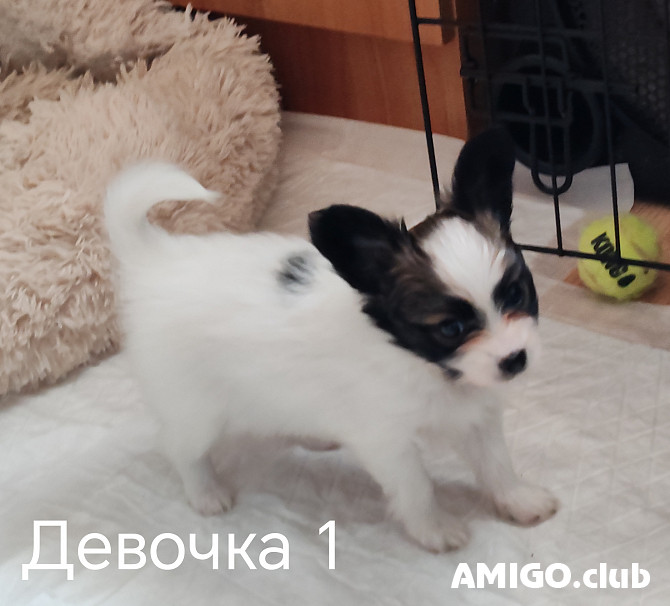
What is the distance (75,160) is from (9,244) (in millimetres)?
232

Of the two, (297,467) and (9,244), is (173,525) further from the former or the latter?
(9,244)

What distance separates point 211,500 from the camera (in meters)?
1.35

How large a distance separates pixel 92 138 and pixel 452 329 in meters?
1.11

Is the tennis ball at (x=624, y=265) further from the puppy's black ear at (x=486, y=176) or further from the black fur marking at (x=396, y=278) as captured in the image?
the black fur marking at (x=396, y=278)

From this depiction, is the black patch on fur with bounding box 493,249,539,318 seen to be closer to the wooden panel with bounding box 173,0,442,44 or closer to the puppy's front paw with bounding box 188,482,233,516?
the puppy's front paw with bounding box 188,482,233,516

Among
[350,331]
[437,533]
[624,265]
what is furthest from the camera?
[624,265]

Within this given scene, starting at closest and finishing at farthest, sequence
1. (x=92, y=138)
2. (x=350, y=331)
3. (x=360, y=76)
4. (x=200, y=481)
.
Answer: (x=350, y=331), (x=200, y=481), (x=92, y=138), (x=360, y=76)

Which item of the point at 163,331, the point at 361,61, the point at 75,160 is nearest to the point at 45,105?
the point at 75,160

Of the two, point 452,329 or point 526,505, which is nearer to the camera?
point 452,329

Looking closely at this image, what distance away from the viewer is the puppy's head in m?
0.96

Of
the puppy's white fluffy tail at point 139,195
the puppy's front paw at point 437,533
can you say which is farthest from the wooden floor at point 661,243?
the puppy's white fluffy tail at point 139,195

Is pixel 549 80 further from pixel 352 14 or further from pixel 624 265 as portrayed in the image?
pixel 352 14

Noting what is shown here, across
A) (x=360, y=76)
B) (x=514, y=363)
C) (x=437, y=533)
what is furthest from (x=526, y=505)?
(x=360, y=76)

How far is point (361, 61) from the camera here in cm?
216
